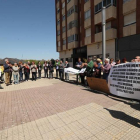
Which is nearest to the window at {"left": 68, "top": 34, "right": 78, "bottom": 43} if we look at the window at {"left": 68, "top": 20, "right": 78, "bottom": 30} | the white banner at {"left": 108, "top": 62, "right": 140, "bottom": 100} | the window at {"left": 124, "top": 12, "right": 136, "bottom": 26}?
the window at {"left": 68, "top": 20, "right": 78, "bottom": 30}

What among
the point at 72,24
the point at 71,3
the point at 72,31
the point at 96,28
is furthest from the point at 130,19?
the point at 71,3

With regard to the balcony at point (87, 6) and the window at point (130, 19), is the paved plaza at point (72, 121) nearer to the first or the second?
the window at point (130, 19)

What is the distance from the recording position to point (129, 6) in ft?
45.3

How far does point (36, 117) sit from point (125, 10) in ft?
51.9

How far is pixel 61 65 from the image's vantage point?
10.8 metres

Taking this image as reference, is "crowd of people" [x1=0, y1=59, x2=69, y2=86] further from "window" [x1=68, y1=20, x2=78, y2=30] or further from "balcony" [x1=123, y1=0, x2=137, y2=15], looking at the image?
"window" [x1=68, y1=20, x2=78, y2=30]

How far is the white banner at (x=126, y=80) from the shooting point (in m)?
3.29

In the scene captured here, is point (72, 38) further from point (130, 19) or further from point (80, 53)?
point (130, 19)

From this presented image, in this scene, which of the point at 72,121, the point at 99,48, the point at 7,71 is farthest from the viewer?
the point at 99,48

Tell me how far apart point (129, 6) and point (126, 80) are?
13.9 metres

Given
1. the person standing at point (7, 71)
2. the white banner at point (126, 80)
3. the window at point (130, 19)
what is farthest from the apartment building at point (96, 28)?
the person standing at point (7, 71)

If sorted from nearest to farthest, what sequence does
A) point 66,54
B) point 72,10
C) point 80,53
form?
point 80,53 < point 72,10 < point 66,54

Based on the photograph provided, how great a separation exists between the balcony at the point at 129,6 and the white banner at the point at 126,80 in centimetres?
1285

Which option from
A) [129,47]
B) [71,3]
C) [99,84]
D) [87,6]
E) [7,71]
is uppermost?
[71,3]
